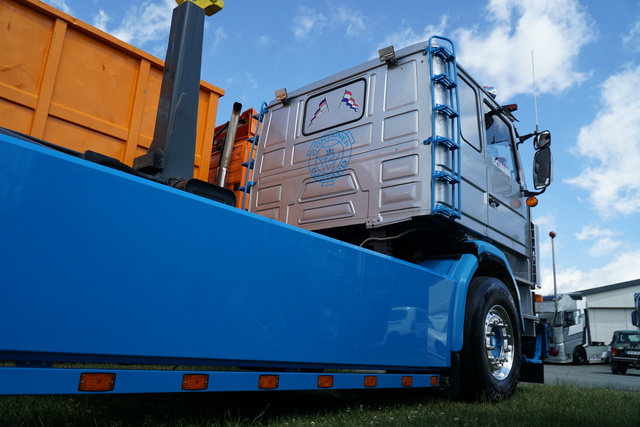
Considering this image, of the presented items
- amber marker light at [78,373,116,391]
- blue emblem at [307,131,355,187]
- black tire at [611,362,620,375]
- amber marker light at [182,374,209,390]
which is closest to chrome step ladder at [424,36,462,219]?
blue emblem at [307,131,355,187]

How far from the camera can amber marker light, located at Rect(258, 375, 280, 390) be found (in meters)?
2.84

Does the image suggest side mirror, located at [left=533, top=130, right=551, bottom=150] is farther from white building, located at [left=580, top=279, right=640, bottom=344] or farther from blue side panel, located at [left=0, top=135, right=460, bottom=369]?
white building, located at [left=580, top=279, right=640, bottom=344]

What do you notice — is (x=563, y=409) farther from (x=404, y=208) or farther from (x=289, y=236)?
(x=289, y=236)

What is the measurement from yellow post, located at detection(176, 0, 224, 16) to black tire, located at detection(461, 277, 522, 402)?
9.98 feet

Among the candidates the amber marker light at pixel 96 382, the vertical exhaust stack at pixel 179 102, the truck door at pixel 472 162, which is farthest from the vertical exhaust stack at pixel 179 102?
the truck door at pixel 472 162

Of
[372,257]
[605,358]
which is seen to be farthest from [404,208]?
[605,358]

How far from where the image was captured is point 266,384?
9.44 ft

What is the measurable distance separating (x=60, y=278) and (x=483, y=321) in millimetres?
3516

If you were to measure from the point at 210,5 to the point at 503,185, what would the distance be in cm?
329

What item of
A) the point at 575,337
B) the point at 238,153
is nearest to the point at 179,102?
the point at 238,153

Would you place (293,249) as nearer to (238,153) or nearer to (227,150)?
(227,150)

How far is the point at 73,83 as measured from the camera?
353cm

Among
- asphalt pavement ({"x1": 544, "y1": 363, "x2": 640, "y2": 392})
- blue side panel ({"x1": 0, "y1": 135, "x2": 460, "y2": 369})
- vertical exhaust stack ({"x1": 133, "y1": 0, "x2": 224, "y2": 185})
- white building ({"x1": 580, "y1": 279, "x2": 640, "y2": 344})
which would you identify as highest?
white building ({"x1": 580, "y1": 279, "x2": 640, "y2": 344})

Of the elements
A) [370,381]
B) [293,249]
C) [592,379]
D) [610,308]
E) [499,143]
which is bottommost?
[592,379]
